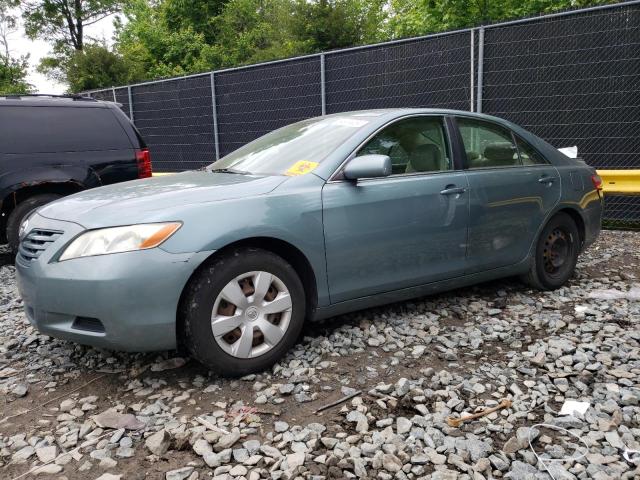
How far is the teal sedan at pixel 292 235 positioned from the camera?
2713 mm

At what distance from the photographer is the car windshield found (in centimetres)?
345

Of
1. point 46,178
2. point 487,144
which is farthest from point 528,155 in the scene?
point 46,178

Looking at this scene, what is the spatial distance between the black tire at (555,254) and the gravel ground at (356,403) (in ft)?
1.63

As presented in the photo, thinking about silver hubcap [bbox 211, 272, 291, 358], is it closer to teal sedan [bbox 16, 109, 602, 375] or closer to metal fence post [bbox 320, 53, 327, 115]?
teal sedan [bbox 16, 109, 602, 375]

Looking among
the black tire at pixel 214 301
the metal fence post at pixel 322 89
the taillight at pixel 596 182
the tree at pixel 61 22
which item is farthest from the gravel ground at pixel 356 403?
the tree at pixel 61 22

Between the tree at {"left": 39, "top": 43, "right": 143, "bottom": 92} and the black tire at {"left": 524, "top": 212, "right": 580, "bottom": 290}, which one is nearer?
the black tire at {"left": 524, "top": 212, "right": 580, "bottom": 290}

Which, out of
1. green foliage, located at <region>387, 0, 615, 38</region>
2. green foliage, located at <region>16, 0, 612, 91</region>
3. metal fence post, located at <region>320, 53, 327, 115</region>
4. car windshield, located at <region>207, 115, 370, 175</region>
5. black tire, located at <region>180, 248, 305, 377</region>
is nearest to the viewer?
black tire, located at <region>180, 248, 305, 377</region>

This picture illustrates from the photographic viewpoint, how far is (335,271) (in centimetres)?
323

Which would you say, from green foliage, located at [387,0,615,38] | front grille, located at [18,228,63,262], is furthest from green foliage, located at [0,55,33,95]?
front grille, located at [18,228,63,262]

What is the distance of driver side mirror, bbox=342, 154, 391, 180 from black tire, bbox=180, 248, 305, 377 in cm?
70

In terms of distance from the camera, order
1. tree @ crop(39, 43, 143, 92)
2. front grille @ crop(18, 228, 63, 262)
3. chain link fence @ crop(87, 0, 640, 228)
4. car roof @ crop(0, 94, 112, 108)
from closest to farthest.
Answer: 1. front grille @ crop(18, 228, 63, 262)
2. car roof @ crop(0, 94, 112, 108)
3. chain link fence @ crop(87, 0, 640, 228)
4. tree @ crop(39, 43, 143, 92)

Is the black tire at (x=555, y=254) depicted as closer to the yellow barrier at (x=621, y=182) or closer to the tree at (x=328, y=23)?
the yellow barrier at (x=621, y=182)

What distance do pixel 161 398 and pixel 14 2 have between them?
127 ft

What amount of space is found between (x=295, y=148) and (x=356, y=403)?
5.82 ft
